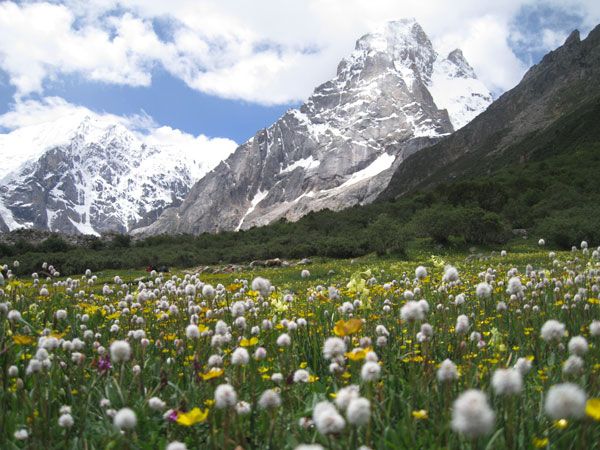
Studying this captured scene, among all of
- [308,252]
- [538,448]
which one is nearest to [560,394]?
[538,448]

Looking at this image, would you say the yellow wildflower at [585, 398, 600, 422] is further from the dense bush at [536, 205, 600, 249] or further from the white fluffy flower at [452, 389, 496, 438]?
the dense bush at [536, 205, 600, 249]

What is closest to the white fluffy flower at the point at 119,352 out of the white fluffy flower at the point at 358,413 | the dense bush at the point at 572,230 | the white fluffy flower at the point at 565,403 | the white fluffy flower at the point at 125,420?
the white fluffy flower at the point at 125,420

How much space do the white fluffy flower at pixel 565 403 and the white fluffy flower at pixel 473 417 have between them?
0.87ft

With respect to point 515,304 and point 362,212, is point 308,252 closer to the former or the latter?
point 362,212

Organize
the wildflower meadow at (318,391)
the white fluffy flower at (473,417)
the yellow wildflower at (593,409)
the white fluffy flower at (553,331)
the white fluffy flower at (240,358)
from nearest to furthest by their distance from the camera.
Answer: the white fluffy flower at (473,417) → the yellow wildflower at (593,409) → the wildflower meadow at (318,391) → the white fluffy flower at (553,331) → the white fluffy flower at (240,358)

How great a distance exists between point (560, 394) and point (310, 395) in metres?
2.19

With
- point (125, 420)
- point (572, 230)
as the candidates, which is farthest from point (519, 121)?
point (125, 420)

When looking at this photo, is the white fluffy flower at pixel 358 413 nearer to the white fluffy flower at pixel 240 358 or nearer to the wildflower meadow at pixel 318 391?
the wildflower meadow at pixel 318 391

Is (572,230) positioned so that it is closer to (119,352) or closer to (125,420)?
(119,352)

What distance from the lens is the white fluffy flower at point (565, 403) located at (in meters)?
1.72

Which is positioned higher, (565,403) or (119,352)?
(119,352)

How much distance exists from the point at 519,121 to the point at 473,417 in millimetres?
150418

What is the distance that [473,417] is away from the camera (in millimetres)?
1652

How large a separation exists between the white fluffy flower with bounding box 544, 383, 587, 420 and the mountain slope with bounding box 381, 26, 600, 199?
98464 mm
